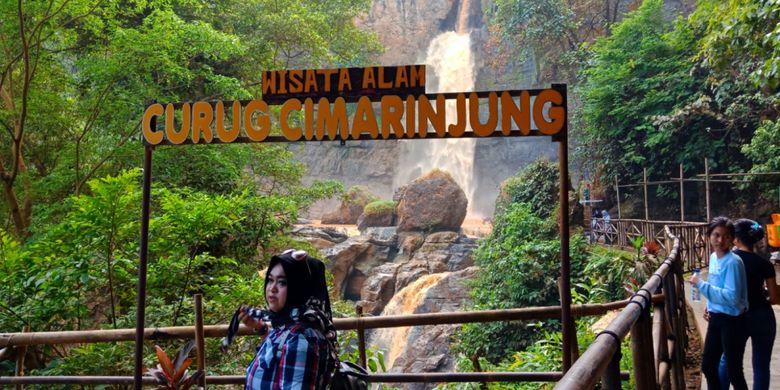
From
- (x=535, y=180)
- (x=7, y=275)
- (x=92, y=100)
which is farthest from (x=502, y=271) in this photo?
(x=7, y=275)

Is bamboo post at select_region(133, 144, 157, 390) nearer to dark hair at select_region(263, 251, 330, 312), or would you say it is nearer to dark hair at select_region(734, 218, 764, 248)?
dark hair at select_region(263, 251, 330, 312)

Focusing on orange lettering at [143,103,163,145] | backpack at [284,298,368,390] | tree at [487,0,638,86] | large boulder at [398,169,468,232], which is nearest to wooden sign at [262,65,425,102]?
orange lettering at [143,103,163,145]

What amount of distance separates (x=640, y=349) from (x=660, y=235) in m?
13.5

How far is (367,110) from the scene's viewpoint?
2.88 m

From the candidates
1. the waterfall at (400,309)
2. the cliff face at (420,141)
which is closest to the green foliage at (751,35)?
the waterfall at (400,309)

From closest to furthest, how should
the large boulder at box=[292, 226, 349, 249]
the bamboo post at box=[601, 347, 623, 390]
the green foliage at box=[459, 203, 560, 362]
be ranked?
the bamboo post at box=[601, 347, 623, 390] < the green foliage at box=[459, 203, 560, 362] < the large boulder at box=[292, 226, 349, 249]

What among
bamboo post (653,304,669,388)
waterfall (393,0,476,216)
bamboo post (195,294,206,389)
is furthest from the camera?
waterfall (393,0,476,216)

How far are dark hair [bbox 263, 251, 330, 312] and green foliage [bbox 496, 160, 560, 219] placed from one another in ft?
46.7

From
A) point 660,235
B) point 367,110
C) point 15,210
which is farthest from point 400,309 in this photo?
point 367,110

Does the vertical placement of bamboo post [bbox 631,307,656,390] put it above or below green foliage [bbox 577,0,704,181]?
below

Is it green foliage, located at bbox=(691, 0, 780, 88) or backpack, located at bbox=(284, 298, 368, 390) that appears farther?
green foliage, located at bbox=(691, 0, 780, 88)

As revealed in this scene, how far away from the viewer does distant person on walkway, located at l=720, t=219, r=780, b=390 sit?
9.65ft

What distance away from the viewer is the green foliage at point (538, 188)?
52.3 ft

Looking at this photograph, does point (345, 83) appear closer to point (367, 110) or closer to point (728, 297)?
point (367, 110)
